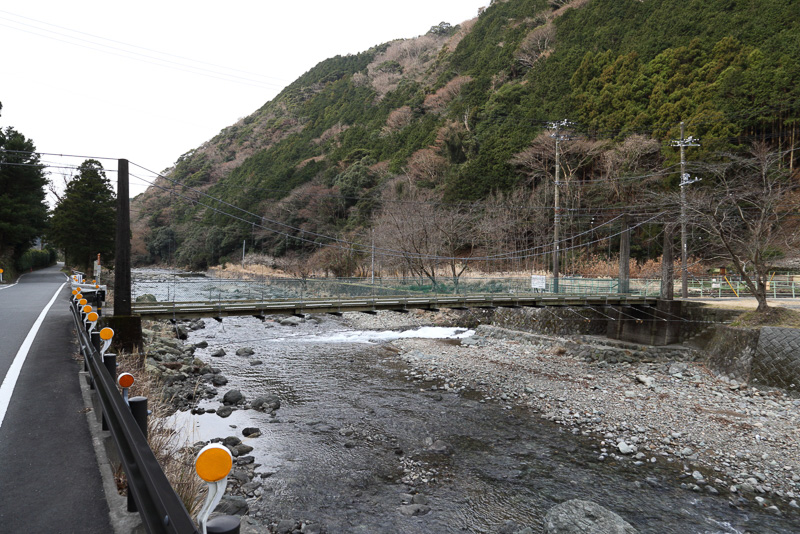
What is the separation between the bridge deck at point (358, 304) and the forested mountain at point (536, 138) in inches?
102

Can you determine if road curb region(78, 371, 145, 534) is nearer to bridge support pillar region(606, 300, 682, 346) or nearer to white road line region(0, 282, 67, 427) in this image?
white road line region(0, 282, 67, 427)

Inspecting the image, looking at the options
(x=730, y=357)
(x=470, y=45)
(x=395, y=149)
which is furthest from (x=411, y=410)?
(x=470, y=45)

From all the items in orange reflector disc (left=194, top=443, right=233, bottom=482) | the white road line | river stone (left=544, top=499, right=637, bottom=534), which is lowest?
river stone (left=544, top=499, right=637, bottom=534)

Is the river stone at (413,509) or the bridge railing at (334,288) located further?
the bridge railing at (334,288)

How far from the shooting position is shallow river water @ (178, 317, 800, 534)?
16.5 feet

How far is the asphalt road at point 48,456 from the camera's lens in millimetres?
1981

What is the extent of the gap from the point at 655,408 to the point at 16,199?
26.5m

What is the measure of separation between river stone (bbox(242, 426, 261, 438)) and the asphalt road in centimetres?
280

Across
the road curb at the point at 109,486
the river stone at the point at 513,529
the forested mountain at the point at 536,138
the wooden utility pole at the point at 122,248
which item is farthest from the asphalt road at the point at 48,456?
the forested mountain at the point at 536,138

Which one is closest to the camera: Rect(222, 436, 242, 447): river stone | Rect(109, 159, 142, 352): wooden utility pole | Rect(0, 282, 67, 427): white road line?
Rect(0, 282, 67, 427): white road line

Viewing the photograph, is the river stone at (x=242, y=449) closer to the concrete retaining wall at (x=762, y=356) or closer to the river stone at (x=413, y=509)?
the river stone at (x=413, y=509)

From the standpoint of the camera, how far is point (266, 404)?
8.34 m

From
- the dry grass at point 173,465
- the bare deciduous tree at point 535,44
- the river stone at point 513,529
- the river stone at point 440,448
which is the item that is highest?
the bare deciduous tree at point 535,44

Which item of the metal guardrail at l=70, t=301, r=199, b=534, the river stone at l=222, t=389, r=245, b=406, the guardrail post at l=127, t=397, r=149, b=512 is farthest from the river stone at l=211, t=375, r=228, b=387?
the guardrail post at l=127, t=397, r=149, b=512
